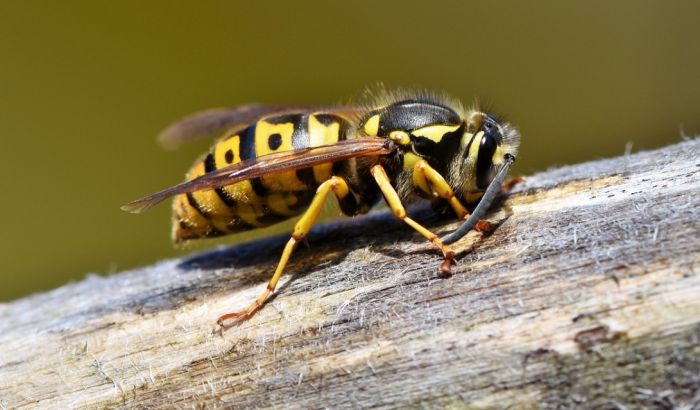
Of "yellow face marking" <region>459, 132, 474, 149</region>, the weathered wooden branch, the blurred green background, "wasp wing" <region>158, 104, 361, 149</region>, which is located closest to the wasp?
"yellow face marking" <region>459, 132, 474, 149</region>

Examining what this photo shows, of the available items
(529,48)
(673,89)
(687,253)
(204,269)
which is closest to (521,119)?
(529,48)

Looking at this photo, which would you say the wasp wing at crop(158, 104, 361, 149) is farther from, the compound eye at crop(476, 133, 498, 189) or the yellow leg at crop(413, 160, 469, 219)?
the compound eye at crop(476, 133, 498, 189)

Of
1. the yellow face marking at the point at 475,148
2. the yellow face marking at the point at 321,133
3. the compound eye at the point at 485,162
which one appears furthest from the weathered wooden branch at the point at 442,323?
the yellow face marking at the point at 321,133

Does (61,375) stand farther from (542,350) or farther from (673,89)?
(673,89)

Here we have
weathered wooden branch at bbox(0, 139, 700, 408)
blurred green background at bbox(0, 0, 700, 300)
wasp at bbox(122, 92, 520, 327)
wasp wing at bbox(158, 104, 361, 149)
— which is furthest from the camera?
blurred green background at bbox(0, 0, 700, 300)

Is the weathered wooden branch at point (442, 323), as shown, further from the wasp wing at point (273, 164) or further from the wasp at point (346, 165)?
the wasp wing at point (273, 164)

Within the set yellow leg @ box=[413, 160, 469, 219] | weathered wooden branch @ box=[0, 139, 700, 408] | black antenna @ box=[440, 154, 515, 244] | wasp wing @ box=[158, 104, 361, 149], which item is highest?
wasp wing @ box=[158, 104, 361, 149]

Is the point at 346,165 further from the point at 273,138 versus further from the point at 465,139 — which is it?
the point at 465,139
